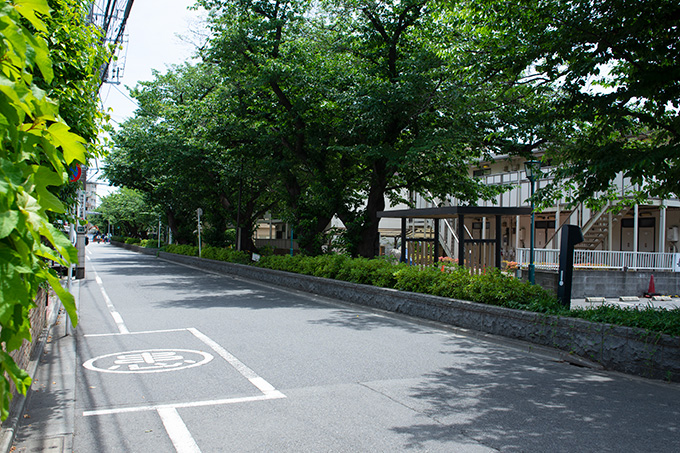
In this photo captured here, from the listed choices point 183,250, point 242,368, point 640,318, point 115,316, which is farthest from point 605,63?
point 183,250

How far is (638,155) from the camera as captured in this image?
8.16 metres

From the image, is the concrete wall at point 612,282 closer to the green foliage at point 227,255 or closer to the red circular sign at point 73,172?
Result: the green foliage at point 227,255

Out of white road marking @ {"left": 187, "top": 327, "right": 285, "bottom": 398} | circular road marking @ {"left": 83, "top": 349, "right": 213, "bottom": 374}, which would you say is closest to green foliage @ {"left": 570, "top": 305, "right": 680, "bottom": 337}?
white road marking @ {"left": 187, "top": 327, "right": 285, "bottom": 398}

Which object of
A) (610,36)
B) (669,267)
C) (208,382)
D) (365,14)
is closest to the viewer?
(208,382)

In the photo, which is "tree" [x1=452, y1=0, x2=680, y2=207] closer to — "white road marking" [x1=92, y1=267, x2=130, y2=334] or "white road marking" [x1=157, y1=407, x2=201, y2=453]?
"white road marking" [x1=157, y1=407, x2=201, y2=453]

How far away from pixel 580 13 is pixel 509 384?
6.42 m

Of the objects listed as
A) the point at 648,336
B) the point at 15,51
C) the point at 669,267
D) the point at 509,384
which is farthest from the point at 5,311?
the point at 669,267

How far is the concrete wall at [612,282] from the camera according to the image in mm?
19625

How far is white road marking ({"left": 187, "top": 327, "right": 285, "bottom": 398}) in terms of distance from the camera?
6470mm

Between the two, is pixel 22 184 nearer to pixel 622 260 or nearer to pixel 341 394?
pixel 341 394

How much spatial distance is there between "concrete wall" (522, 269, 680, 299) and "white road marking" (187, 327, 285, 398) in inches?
542

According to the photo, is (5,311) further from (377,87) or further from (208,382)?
(377,87)

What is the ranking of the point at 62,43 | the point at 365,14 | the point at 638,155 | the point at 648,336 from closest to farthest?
the point at 62,43 → the point at 648,336 → the point at 638,155 → the point at 365,14

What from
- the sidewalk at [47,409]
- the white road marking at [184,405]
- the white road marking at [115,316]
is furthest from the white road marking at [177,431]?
the white road marking at [115,316]
